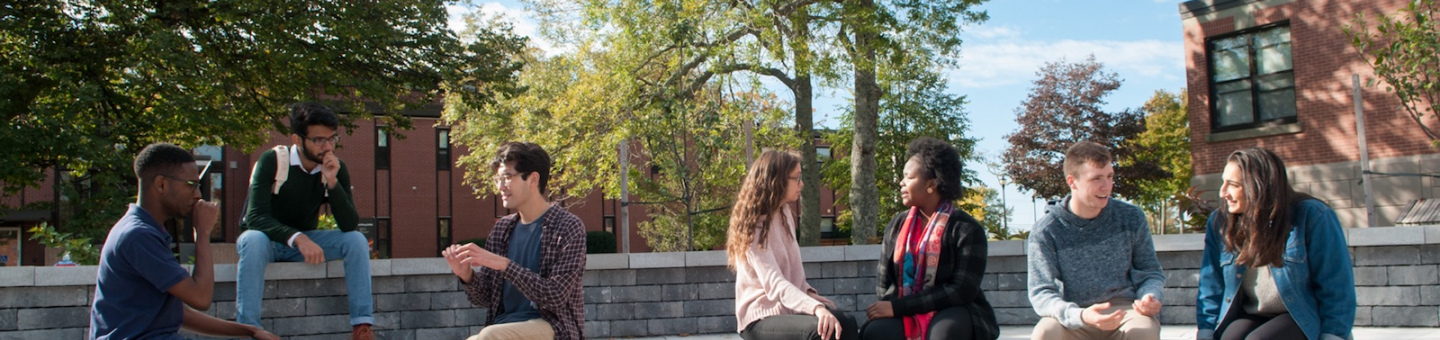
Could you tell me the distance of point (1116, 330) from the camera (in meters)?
4.10

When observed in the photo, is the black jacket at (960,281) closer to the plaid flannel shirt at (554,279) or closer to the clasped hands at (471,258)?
the plaid flannel shirt at (554,279)

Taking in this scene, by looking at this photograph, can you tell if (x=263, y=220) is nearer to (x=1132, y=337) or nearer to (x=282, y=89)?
(x=1132, y=337)

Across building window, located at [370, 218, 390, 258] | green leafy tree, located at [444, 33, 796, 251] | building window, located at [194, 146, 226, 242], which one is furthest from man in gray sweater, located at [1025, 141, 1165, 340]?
building window, located at [370, 218, 390, 258]

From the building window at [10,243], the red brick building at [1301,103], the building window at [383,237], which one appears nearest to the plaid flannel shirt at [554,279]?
the red brick building at [1301,103]

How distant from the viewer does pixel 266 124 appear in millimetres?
17547

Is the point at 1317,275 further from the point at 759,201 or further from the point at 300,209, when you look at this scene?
the point at 300,209

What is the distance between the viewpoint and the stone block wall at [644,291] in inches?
240

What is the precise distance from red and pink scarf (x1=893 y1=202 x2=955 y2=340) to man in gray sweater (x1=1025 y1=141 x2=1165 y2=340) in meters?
0.50

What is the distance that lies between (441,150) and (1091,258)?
29771 mm

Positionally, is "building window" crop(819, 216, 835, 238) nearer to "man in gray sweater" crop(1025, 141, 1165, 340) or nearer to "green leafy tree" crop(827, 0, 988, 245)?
"green leafy tree" crop(827, 0, 988, 245)

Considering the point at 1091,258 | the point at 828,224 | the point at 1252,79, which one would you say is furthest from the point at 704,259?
the point at 828,224

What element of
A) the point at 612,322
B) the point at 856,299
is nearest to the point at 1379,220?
the point at 856,299

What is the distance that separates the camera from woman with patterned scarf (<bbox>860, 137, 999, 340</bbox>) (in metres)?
3.91

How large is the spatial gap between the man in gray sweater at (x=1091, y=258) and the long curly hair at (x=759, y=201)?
110 cm
